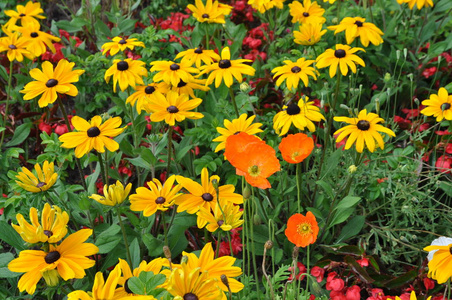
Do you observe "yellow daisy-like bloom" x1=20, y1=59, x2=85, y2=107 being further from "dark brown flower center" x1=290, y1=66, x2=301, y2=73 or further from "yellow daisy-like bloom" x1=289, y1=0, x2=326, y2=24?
"yellow daisy-like bloom" x1=289, y1=0, x2=326, y2=24

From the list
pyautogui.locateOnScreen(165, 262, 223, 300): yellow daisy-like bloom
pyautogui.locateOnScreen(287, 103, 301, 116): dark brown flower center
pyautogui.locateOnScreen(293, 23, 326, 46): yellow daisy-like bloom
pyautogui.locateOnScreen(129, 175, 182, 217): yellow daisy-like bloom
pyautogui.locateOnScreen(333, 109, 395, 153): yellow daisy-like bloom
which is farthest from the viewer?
pyautogui.locateOnScreen(293, 23, 326, 46): yellow daisy-like bloom

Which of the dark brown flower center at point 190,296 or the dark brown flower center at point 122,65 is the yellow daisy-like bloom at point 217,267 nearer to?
the dark brown flower center at point 190,296

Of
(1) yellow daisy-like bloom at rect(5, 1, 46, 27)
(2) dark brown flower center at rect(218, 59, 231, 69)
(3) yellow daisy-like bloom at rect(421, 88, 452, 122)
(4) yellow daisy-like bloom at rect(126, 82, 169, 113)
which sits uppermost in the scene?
(1) yellow daisy-like bloom at rect(5, 1, 46, 27)

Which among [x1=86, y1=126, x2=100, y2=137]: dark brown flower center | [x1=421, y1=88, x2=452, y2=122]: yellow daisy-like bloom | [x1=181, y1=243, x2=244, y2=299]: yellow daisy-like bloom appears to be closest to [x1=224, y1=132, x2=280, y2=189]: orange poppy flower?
[x1=181, y1=243, x2=244, y2=299]: yellow daisy-like bloom

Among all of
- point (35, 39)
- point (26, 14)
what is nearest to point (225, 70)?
point (35, 39)

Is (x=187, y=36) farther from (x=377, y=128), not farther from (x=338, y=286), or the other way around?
(x=338, y=286)

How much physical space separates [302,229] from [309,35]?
1302 mm

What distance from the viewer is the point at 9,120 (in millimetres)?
2781

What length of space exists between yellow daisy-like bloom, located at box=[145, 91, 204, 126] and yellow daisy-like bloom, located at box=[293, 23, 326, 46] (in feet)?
2.46

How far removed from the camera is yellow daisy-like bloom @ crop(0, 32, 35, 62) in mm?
2390

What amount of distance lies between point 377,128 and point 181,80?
0.82 metres

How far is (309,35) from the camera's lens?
2.38m

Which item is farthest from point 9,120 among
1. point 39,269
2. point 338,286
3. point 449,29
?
point 449,29

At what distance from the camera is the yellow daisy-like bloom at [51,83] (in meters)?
1.90
